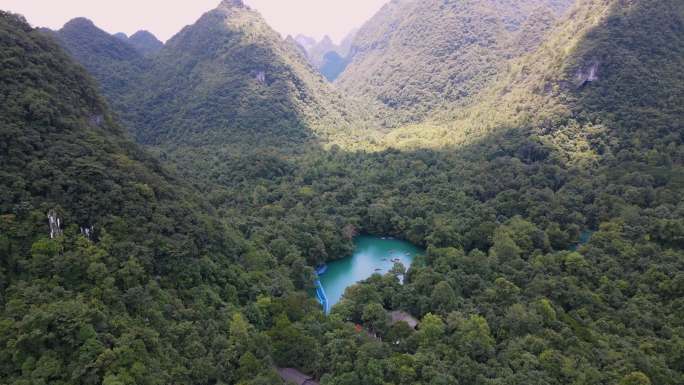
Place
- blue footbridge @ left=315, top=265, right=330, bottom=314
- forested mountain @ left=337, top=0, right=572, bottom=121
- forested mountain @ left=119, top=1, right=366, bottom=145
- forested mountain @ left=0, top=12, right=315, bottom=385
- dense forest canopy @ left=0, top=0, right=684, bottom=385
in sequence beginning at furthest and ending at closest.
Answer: forested mountain @ left=337, top=0, right=572, bottom=121 < forested mountain @ left=119, top=1, right=366, bottom=145 < blue footbridge @ left=315, top=265, right=330, bottom=314 < dense forest canopy @ left=0, top=0, right=684, bottom=385 < forested mountain @ left=0, top=12, right=315, bottom=385

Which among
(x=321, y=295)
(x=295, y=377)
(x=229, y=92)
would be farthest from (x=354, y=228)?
(x=229, y=92)

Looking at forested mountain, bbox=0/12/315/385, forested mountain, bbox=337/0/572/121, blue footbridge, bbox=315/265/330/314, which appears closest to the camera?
forested mountain, bbox=0/12/315/385

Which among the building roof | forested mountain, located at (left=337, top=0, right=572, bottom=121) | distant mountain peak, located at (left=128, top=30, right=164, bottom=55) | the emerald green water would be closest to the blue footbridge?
the emerald green water

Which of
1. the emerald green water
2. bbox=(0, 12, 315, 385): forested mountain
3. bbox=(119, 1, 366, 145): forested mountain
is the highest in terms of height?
bbox=(119, 1, 366, 145): forested mountain

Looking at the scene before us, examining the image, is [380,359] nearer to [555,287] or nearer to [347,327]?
[347,327]

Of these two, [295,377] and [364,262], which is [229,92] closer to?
[364,262]

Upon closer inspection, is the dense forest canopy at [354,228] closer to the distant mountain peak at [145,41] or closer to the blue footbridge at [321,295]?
the blue footbridge at [321,295]

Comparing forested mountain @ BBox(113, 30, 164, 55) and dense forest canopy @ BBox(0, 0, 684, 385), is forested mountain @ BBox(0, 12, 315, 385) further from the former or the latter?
forested mountain @ BBox(113, 30, 164, 55)

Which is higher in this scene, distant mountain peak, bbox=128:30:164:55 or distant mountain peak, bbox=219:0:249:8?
distant mountain peak, bbox=128:30:164:55
